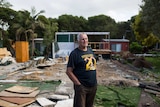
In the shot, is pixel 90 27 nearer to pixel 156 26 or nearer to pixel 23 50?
pixel 23 50

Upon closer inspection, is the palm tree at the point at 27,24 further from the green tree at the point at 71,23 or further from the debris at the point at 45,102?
the green tree at the point at 71,23

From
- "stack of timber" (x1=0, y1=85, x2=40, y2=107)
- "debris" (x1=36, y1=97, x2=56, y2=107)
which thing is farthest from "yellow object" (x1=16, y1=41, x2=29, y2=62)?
"debris" (x1=36, y1=97, x2=56, y2=107)

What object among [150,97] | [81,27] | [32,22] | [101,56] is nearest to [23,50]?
[32,22]

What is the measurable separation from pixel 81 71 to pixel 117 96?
350 cm

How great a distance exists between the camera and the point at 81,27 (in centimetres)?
4612

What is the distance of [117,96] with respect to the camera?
6961 millimetres

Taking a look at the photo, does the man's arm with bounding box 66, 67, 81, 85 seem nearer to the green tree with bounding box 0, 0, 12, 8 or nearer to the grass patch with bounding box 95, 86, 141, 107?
the grass patch with bounding box 95, 86, 141, 107

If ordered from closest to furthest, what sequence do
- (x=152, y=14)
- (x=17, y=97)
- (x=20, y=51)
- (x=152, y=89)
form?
(x=17, y=97) < (x=152, y=89) < (x=152, y=14) < (x=20, y=51)

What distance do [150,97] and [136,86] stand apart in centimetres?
160

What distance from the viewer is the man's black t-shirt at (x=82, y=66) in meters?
3.73

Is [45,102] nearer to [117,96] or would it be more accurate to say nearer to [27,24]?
[117,96]

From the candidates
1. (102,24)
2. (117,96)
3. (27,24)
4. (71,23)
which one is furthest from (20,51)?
(102,24)

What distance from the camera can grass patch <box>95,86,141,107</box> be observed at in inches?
243

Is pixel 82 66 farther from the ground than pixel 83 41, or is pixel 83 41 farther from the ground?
pixel 83 41
